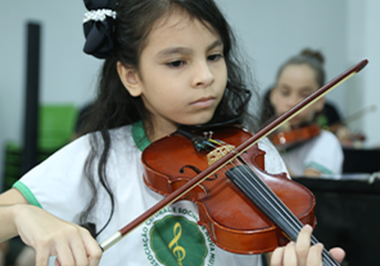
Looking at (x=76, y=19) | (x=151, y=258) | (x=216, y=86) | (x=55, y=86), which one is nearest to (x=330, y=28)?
(x=76, y=19)

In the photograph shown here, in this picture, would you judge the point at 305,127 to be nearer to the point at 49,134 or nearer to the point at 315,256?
the point at 315,256

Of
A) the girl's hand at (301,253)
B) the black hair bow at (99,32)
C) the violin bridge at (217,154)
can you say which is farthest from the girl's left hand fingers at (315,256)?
the black hair bow at (99,32)

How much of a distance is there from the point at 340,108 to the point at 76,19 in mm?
2299

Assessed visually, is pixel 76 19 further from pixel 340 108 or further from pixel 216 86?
pixel 216 86

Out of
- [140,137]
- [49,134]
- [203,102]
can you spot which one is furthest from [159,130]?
[49,134]

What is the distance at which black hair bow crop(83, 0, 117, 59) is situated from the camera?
2.56ft

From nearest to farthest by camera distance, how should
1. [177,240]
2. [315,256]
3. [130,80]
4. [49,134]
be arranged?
[315,256] < [177,240] < [130,80] < [49,134]

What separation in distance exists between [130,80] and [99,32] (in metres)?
0.12

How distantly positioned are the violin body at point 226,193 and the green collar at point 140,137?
0.20 feet

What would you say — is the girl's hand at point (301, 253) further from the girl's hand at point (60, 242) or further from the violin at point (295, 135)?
the violin at point (295, 135)

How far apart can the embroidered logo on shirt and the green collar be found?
168 millimetres

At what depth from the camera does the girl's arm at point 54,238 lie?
506 mm

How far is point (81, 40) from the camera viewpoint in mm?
3219

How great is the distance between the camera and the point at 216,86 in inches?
29.4
